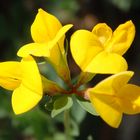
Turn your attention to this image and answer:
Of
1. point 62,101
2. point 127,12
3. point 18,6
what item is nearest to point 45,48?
point 62,101

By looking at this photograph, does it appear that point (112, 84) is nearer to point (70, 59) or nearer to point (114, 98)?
point (114, 98)

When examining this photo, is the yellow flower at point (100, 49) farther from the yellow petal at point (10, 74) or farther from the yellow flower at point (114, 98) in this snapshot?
the yellow petal at point (10, 74)

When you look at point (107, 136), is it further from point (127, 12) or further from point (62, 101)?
point (62, 101)

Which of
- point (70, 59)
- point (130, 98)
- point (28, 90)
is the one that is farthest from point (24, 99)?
point (70, 59)

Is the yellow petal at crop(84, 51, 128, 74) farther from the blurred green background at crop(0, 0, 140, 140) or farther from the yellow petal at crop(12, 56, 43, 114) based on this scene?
the blurred green background at crop(0, 0, 140, 140)

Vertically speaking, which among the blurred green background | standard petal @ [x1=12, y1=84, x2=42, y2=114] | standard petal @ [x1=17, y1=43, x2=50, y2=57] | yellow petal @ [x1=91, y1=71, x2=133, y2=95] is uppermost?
standard petal @ [x1=17, y1=43, x2=50, y2=57]

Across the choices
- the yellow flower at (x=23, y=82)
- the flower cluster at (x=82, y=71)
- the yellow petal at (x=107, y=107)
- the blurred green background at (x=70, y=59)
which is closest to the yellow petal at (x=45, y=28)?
the flower cluster at (x=82, y=71)

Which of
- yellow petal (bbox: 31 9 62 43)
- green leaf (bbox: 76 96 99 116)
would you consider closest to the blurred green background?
green leaf (bbox: 76 96 99 116)
